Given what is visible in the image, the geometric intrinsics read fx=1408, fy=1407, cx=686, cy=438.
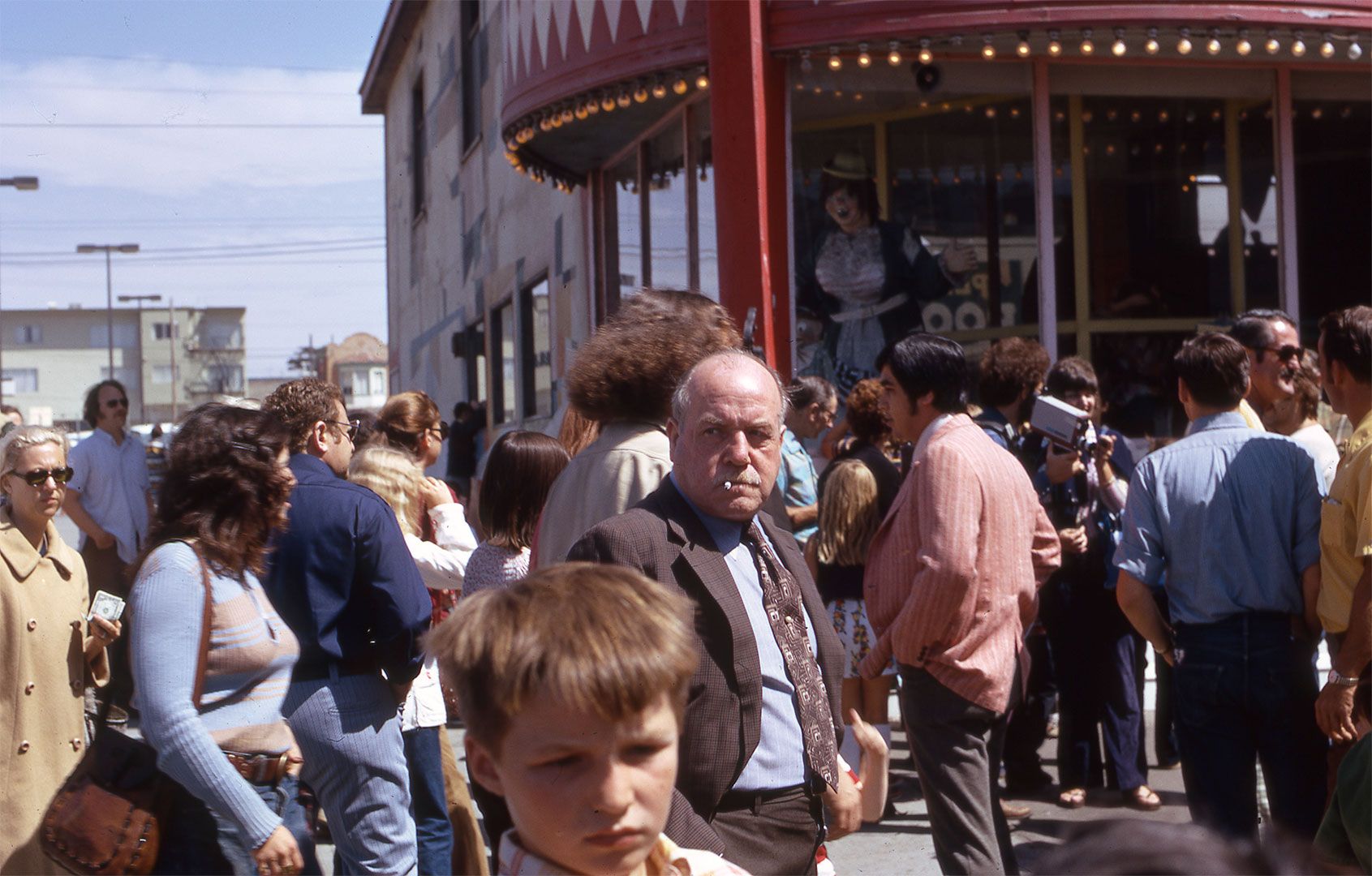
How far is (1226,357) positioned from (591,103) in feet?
17.5

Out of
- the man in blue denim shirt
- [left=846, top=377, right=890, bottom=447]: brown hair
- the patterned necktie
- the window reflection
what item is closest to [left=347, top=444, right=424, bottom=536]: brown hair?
the man in blue denim shirt

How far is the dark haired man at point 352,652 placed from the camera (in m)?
3.79

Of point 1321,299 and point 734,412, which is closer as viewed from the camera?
point 734,412

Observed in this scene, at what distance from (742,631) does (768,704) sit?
0.20m

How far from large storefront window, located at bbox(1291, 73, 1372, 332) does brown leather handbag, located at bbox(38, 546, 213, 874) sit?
786 centimetres

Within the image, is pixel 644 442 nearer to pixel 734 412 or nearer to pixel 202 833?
pixel 734 412

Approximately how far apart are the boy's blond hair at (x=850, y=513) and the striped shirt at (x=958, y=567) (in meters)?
1.72

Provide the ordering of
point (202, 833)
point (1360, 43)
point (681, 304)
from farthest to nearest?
1. point (1360, 43)
2. point (681, 304)
3. point (202, 833)

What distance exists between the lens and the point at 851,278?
886 cm

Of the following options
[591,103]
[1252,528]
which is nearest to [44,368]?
[591,103]

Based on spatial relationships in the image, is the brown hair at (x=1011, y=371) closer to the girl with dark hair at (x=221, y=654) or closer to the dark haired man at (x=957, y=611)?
the dark haired man at (x=957, y=611)

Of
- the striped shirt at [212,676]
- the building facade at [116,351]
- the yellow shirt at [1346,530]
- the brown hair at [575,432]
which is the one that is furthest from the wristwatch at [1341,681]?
the building facade at [116,351]

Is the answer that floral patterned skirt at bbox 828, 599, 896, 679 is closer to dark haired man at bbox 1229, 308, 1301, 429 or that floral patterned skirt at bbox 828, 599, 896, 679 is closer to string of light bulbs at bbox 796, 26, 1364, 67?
dark haired man at bbox 1229, 308, 1301, 429

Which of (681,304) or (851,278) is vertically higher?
(851,278)
